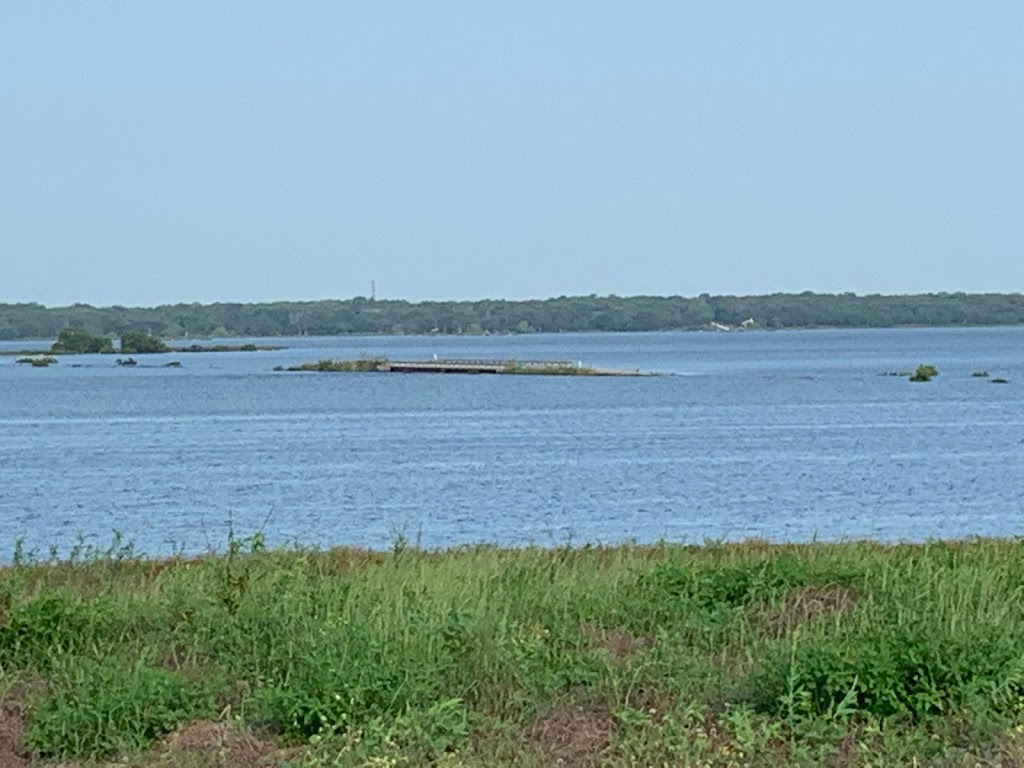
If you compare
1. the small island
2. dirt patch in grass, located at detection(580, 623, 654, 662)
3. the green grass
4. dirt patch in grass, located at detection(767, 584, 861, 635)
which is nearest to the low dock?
the small island

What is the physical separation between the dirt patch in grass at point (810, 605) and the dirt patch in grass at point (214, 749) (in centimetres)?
401

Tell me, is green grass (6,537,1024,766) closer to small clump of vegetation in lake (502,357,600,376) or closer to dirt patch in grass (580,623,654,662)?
dirt patch in grass (580,623,654,662)

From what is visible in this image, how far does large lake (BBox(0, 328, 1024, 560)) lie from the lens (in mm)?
39875

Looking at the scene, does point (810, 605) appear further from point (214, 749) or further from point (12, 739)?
point (12, 739)

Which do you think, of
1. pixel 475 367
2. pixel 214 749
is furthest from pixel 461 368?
pixel 214 749

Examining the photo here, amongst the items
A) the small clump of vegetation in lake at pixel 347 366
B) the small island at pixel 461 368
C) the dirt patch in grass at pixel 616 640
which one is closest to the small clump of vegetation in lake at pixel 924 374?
the small island at pixel 461 368

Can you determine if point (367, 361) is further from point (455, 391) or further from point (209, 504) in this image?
point (209, 504)

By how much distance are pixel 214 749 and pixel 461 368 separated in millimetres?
146066

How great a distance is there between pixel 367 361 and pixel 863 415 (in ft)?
273

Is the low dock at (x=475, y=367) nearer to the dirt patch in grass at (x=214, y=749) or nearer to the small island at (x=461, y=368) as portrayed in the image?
the small island at (x=461, y=368)

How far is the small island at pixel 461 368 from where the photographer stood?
484ft

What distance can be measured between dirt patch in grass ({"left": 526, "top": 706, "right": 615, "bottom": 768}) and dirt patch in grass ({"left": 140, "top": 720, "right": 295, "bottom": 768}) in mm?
1455

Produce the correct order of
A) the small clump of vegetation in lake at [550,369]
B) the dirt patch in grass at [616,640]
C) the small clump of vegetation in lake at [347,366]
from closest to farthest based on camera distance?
1. the dirt patch in grass at [616,640]
2. the small clump of vegetation in lake at [550,369]
3. the small clump of vegetation in lake at [347,366]

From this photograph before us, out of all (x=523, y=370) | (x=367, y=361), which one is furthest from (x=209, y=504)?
(x=367, y=361)
